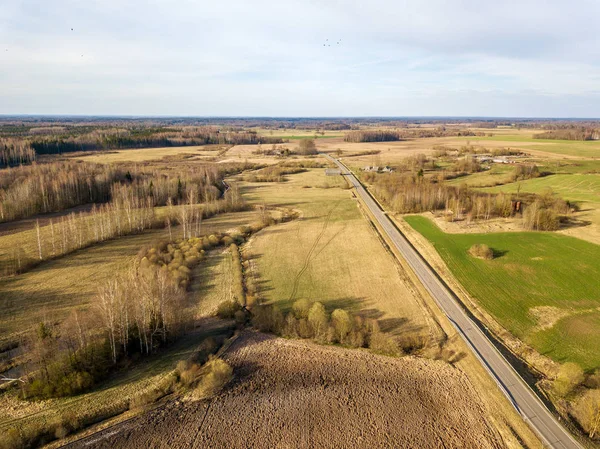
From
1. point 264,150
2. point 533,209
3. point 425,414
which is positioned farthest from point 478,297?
point 264,150

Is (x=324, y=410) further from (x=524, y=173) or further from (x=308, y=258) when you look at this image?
(x=524, y=173)

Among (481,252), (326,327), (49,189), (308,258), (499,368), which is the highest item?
(49,189)

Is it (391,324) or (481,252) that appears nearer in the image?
(391,324)

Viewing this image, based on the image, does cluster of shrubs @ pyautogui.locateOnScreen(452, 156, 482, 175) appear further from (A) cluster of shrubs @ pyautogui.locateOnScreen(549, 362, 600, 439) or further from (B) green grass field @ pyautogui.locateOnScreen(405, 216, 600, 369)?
(A) cluster of shrubs @ pyautogui.locateOnScreen(549, 362, 600, 439)

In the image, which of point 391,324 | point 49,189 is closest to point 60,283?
point 391,324

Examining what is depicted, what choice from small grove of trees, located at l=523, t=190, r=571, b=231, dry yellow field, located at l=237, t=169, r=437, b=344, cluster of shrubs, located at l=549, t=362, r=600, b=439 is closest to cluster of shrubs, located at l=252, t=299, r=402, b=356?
dry yellow field, located at l=237, t=169, r=437, b=344

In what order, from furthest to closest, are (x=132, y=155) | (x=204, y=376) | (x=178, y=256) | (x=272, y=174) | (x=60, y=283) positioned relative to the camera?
(x=132, y=155)
(x=272, y=174)
(x=178, y=256)
(x=60, y=283)
(x=204, y=376)
